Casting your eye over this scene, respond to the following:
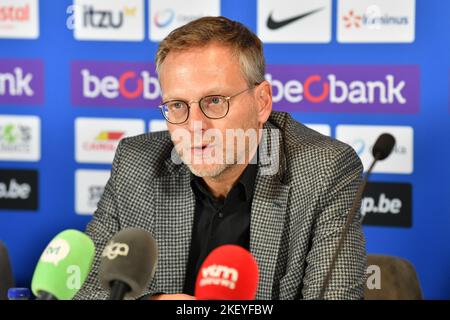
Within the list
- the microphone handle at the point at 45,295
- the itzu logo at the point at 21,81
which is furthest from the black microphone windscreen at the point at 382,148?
the itzu logo at the point at 21,81

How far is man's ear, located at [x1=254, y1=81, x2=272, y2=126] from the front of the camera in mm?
2389

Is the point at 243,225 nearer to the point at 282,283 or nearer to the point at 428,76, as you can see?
the point at 282,283

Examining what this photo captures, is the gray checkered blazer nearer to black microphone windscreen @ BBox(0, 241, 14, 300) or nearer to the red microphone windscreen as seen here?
the red microphone windscreen

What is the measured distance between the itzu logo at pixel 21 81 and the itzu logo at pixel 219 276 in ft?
8.26

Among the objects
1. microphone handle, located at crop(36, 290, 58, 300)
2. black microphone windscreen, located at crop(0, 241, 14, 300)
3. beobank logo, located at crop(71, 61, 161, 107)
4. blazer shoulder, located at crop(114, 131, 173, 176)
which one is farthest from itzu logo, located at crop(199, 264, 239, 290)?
beobank logo, located at crop(71, 61, 161, 107)

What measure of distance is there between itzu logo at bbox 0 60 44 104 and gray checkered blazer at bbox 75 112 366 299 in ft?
4.34

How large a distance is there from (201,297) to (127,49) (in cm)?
236

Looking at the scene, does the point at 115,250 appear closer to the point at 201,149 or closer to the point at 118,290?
the point at 118,290

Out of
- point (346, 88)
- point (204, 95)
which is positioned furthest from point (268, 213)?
point (346, 88)

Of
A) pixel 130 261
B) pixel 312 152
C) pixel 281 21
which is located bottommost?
pixel 130 261

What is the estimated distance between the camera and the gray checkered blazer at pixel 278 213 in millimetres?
2215

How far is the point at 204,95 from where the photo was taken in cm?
223

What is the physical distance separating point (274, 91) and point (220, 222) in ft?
3.94

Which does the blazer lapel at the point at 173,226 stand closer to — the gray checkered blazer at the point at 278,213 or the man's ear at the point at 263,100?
the gray checkered blazer at the point at 278,213
